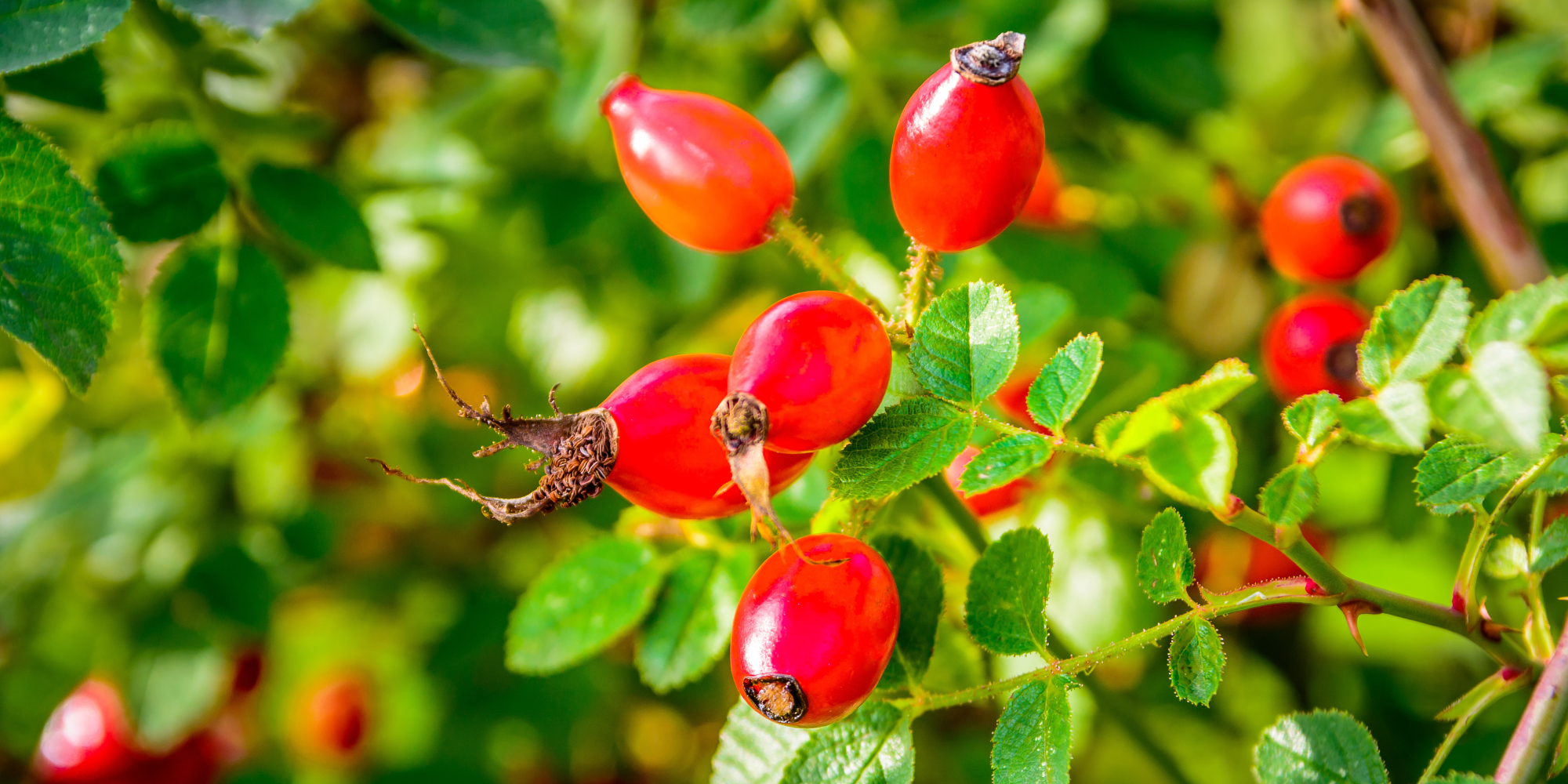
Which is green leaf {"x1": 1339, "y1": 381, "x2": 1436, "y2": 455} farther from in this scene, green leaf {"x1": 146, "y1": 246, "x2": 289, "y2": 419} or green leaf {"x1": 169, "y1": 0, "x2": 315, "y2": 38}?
green leaf {"x1": 146, "y1": 246, "x2": 289, "y2": 419}

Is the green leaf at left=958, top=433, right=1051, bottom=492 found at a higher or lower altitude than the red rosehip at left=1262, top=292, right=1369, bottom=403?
higher

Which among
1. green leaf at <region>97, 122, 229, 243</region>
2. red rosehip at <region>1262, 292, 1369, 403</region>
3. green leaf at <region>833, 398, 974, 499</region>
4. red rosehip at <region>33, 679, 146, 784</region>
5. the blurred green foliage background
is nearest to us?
green leaf at <region>833, 398, 974, 499</region>

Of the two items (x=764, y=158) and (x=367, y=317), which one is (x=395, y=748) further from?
(x=764, y=158)

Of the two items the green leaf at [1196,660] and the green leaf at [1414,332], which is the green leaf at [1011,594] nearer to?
the green leaf at [1196,660]

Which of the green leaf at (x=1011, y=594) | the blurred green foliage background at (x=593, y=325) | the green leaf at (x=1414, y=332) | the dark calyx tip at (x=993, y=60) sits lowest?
the blurred green foliage background at (x=593, y=325)

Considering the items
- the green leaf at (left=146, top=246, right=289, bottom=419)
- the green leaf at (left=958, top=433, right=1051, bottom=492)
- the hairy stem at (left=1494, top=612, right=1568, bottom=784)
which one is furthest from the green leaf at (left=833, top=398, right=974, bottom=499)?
the green leaf at (left=146, top=246, right=289, bottom=419)

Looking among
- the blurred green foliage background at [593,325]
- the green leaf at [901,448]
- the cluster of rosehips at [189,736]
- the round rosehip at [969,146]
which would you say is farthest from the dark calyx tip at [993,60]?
the cluster of rosehips at [189,736]

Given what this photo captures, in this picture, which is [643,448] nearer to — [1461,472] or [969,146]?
[969,146]
